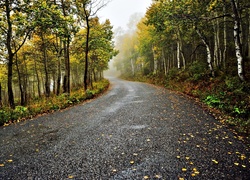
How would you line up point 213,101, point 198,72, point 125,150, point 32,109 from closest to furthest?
1. point 125,150
2. point 213,101
3. point 32,109
4. point 198,72

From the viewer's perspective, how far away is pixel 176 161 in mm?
4102

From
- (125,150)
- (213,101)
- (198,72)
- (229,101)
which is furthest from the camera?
(198,72)

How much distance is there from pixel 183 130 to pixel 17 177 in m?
4.84

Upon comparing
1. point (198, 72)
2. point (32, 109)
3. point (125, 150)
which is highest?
point (198, 72)

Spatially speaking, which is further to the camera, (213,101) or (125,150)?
(213,101)

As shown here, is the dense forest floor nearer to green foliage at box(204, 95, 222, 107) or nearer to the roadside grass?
green foliage at box(204, 95, 222, 107)

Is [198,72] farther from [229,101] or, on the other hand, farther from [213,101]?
[229,101]

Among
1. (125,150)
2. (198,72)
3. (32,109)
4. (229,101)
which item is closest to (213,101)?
(229,101)

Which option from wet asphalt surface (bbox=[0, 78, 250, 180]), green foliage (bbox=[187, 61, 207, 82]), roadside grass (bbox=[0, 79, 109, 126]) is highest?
green foliage (bbox=[187, 61, 207, 82])

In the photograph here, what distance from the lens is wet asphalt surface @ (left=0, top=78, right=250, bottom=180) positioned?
3752mm

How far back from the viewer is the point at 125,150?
4.76m

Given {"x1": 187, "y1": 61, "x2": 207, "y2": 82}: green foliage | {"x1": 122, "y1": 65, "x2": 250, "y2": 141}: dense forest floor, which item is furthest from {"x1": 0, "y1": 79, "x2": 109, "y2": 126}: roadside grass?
{"x1": 187, "y1": 61, "x2": 207, "y2": 82}: green foliage

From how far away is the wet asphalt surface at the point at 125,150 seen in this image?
3752mm

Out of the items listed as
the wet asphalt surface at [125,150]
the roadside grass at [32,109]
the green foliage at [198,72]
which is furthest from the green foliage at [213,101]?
the roadside grass at [32,109]
